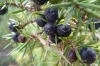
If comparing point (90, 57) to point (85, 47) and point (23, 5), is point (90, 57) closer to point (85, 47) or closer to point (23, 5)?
point (85, 47)

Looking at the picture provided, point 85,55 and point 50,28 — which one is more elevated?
point 50,28

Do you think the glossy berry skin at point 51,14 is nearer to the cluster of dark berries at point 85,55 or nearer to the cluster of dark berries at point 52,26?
the cluster of dark berries at point 52,26

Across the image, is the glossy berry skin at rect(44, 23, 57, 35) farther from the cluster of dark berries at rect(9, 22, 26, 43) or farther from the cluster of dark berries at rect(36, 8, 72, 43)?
the cluster of dark berries at rect(9, 22, 26, 43)

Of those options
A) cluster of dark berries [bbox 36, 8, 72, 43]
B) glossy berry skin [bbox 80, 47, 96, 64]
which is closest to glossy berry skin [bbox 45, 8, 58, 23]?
cluster of dark berries [bbox 36, 8, 72, 43]

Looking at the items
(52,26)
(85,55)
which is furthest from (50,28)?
(85,55)

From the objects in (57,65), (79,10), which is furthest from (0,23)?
(79,10)

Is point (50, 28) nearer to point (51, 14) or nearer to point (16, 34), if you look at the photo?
point (51, 14)

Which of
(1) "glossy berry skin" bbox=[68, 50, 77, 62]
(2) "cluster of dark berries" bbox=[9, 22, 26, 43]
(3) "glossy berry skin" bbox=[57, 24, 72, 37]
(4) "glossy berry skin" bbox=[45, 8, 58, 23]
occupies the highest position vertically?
(4) "glossy berry skin" bbox=[45, 8, 58, 23]
